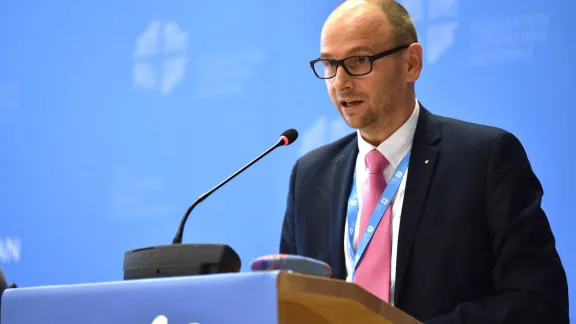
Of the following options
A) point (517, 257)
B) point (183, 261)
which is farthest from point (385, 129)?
point (183, 261)

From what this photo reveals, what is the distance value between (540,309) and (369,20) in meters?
0.96

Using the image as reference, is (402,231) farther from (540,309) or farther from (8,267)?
(8,267)

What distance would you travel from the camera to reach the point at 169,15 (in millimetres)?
3668

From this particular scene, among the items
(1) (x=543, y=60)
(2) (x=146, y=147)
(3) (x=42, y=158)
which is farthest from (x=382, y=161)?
(3) (x=42, y=158)

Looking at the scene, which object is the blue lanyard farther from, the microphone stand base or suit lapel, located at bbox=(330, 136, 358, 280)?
the microphone stand base

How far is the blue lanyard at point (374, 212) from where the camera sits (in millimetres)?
2326

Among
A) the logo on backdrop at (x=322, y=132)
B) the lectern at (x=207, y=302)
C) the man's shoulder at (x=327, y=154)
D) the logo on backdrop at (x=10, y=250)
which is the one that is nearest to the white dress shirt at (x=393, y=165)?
the man's shoulder at (x=327, y=154)

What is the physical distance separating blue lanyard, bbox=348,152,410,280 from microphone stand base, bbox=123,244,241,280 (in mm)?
753

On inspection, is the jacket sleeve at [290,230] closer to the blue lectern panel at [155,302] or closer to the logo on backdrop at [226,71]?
the logo on backdrop at [226,71]

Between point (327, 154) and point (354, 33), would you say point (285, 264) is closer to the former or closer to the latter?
point (354, 33)

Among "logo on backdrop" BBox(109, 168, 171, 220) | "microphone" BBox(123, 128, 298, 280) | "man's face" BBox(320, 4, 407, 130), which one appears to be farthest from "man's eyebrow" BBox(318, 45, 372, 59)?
"logo on backdrop" BBox(109, 168, 171, 220)

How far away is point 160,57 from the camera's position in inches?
144

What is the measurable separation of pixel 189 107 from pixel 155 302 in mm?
2268

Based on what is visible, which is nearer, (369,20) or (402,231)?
(402,231)
